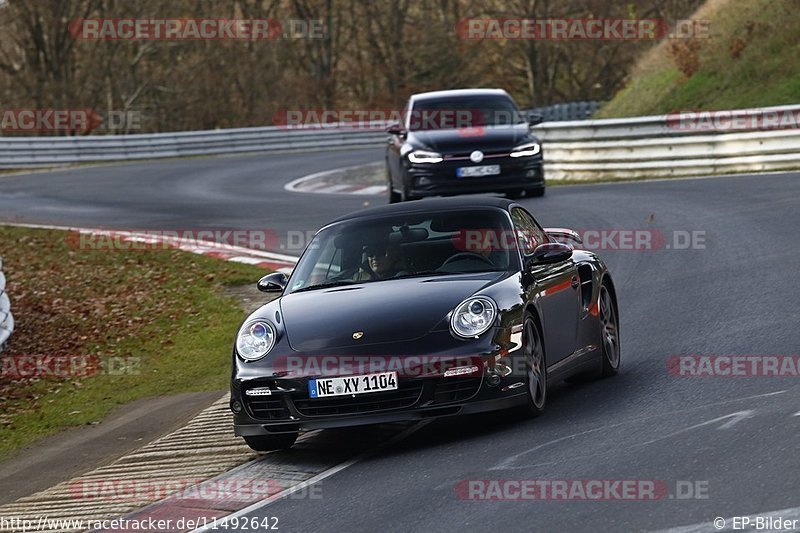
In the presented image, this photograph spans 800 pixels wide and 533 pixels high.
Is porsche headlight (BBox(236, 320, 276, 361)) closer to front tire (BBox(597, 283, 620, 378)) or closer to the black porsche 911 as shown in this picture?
the black porsche 911

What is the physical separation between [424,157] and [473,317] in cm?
1297

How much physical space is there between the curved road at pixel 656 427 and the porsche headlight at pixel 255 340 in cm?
89

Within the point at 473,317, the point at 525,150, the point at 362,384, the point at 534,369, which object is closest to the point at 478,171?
the point at 525,150

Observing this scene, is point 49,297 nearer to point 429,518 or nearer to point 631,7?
point 429,518

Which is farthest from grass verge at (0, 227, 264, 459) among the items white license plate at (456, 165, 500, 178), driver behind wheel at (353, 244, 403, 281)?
white license plate at (456, 165, 500, 178)

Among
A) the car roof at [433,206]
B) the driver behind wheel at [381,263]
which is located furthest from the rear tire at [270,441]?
the car roof at [433,206]

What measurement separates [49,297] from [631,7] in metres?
39.0

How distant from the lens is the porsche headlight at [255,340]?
8211 mm

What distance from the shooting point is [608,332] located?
984 centimetres

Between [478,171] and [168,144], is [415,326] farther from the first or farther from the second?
[168,144]

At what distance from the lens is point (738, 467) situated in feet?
21.2

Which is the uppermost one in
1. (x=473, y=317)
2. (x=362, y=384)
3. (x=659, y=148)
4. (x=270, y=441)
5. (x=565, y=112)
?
(x=473, y=317)

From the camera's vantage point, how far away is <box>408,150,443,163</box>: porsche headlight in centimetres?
2078

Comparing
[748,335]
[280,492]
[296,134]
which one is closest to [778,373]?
[748,335]
